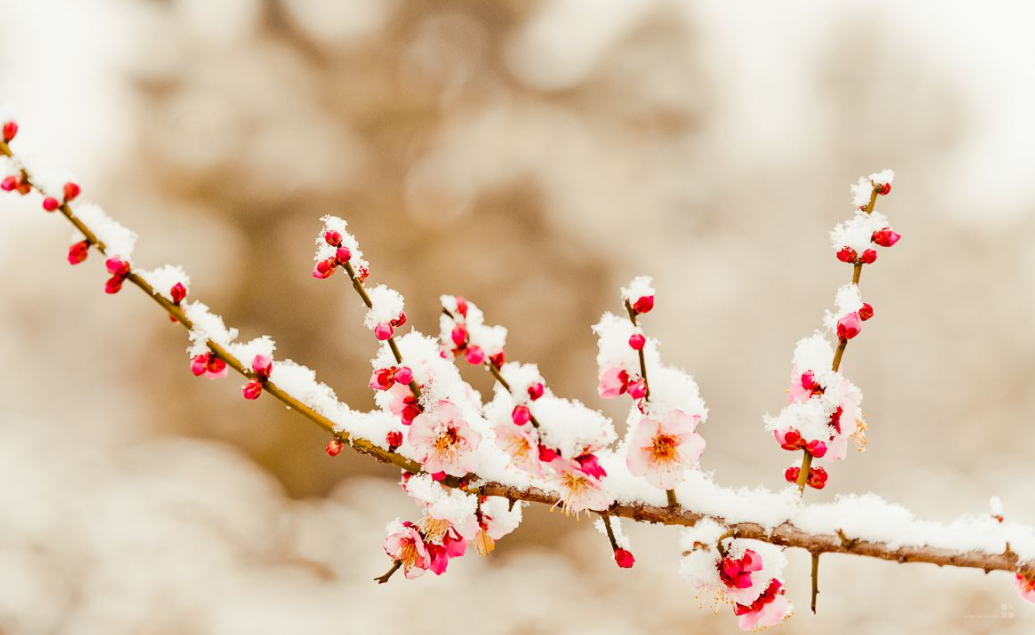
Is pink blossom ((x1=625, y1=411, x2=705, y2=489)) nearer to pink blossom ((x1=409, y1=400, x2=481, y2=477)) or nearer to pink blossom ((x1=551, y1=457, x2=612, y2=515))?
pink blossom ((x1=551, y1=457, x2=612, y2=515))

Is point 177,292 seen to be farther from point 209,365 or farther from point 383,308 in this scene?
point 383,308

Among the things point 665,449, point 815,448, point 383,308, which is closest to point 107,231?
point 383,308

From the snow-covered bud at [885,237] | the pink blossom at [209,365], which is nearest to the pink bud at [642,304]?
the snow-covered bud at [885,237]

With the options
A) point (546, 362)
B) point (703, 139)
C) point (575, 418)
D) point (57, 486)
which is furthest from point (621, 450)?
point (703, 139)

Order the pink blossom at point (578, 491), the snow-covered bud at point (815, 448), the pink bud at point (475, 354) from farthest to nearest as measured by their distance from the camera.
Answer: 1. the snow-covered bud at point (815, 448)
2. the pink blossom at point (578, 491)
3. the pink bud at point (475, 354)

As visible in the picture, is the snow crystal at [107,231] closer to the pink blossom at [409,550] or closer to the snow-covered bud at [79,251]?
the snow-covered bud at [79,251]

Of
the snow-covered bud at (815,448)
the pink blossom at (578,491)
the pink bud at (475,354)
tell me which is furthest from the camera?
the snow-covered bud at (815,448)
